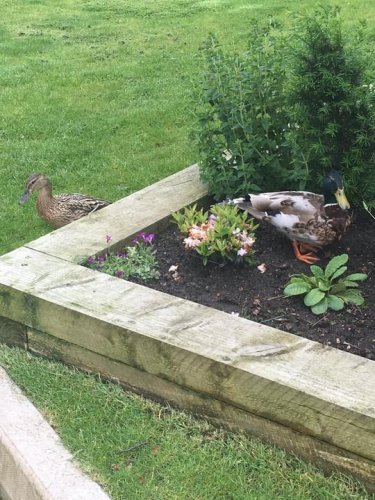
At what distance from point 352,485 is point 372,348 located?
2.20 ft

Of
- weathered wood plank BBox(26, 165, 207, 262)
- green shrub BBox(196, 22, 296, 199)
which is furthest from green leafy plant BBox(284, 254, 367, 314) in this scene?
weathered wood plank BBox(26, 165, 207, 262)

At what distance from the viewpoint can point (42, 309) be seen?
3.53 meters

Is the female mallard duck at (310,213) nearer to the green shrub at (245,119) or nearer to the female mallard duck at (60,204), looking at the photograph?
the green shrub at (245,119)

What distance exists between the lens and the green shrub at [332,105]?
3.96m

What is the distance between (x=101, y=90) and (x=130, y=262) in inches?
217

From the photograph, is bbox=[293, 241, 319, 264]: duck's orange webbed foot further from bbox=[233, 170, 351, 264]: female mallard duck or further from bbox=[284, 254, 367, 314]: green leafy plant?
bbox=[284, 254, 367, 314]: green leafy plant

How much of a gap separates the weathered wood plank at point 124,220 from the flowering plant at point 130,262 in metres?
0.05

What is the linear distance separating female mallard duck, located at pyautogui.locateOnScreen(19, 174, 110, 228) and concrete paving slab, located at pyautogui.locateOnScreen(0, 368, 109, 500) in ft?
6.86

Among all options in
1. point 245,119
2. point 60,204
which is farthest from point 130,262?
point 60,204

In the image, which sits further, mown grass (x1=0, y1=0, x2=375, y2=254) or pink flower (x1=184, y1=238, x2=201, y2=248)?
mown grass (x1=0, y1=0, x2=375, y2=254)

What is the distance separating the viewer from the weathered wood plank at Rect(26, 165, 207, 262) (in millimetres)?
4008

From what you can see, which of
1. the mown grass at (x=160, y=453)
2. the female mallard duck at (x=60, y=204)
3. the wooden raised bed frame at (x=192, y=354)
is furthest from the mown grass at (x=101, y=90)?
the mown grass at (x=160, y=453)

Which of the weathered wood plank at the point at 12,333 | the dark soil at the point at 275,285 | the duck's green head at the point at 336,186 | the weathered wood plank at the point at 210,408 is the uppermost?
the duck's green head at the point at 336,186

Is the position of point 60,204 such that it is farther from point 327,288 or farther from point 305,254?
point 327,288
